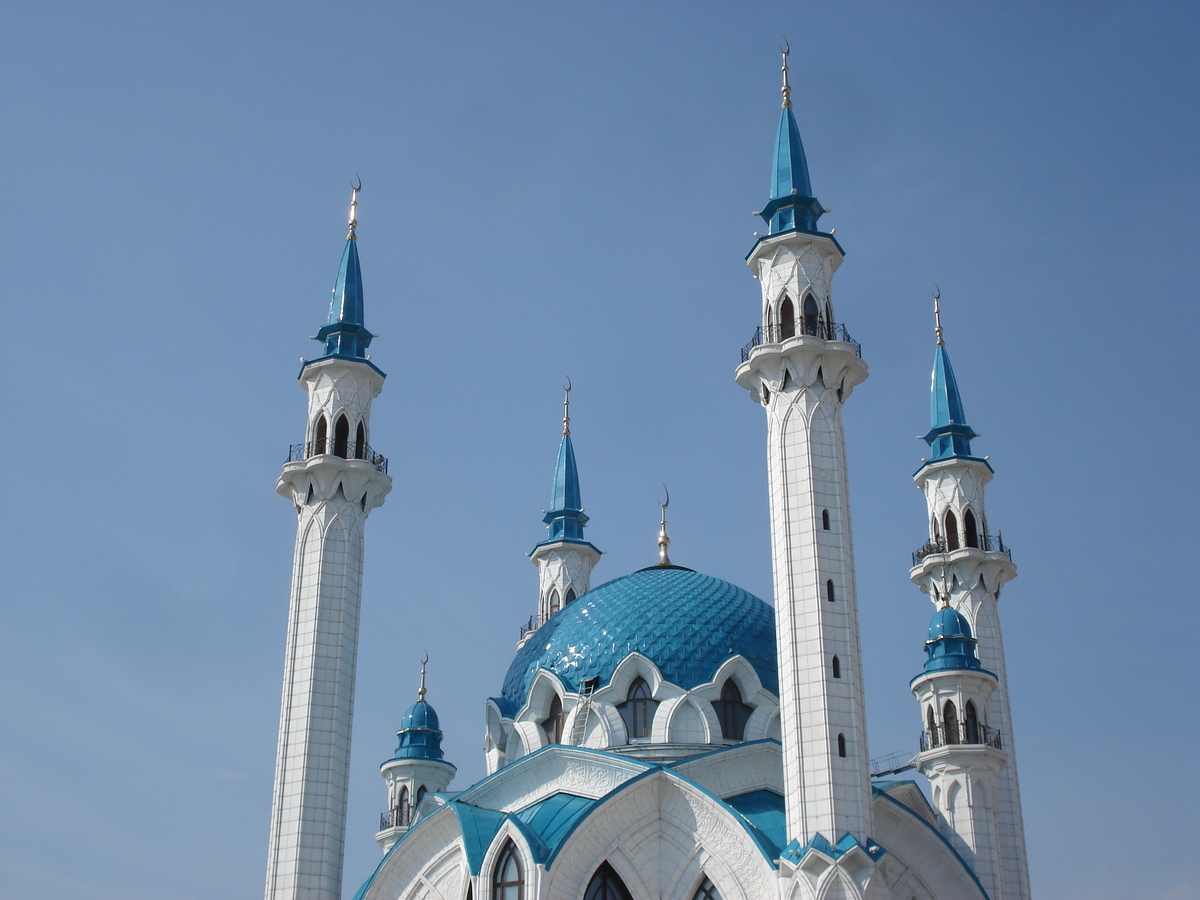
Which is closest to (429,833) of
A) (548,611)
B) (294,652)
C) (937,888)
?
(294,652)

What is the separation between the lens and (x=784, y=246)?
25.8 m

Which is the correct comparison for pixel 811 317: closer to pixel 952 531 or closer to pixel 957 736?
pixel 952 531

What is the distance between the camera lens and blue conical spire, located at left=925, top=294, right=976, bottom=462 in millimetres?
32688

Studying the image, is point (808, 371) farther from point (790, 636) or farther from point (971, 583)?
point (971, 583)

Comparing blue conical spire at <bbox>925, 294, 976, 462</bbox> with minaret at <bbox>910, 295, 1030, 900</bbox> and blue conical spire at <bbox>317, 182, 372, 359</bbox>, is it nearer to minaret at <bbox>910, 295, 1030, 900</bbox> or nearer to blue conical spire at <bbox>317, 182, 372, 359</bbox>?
minaret at <bbox>910, 295, 1030, 900</bbox>

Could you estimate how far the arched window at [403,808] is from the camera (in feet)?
103

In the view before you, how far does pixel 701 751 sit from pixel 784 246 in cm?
959

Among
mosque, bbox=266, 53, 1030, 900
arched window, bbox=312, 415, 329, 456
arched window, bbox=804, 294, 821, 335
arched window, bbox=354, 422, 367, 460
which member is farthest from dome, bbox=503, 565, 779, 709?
arched window, bbox=804, 294, 821, 335

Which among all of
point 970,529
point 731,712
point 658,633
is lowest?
point 731,712

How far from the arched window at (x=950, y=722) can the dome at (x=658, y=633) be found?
A: 11.5 feet

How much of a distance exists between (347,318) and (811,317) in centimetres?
1055

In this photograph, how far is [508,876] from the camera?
22703 millimetres

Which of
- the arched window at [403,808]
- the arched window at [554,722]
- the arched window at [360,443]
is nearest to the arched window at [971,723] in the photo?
the arched window at [554,722]

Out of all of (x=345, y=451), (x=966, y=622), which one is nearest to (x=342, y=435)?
(x=345, y=451)
